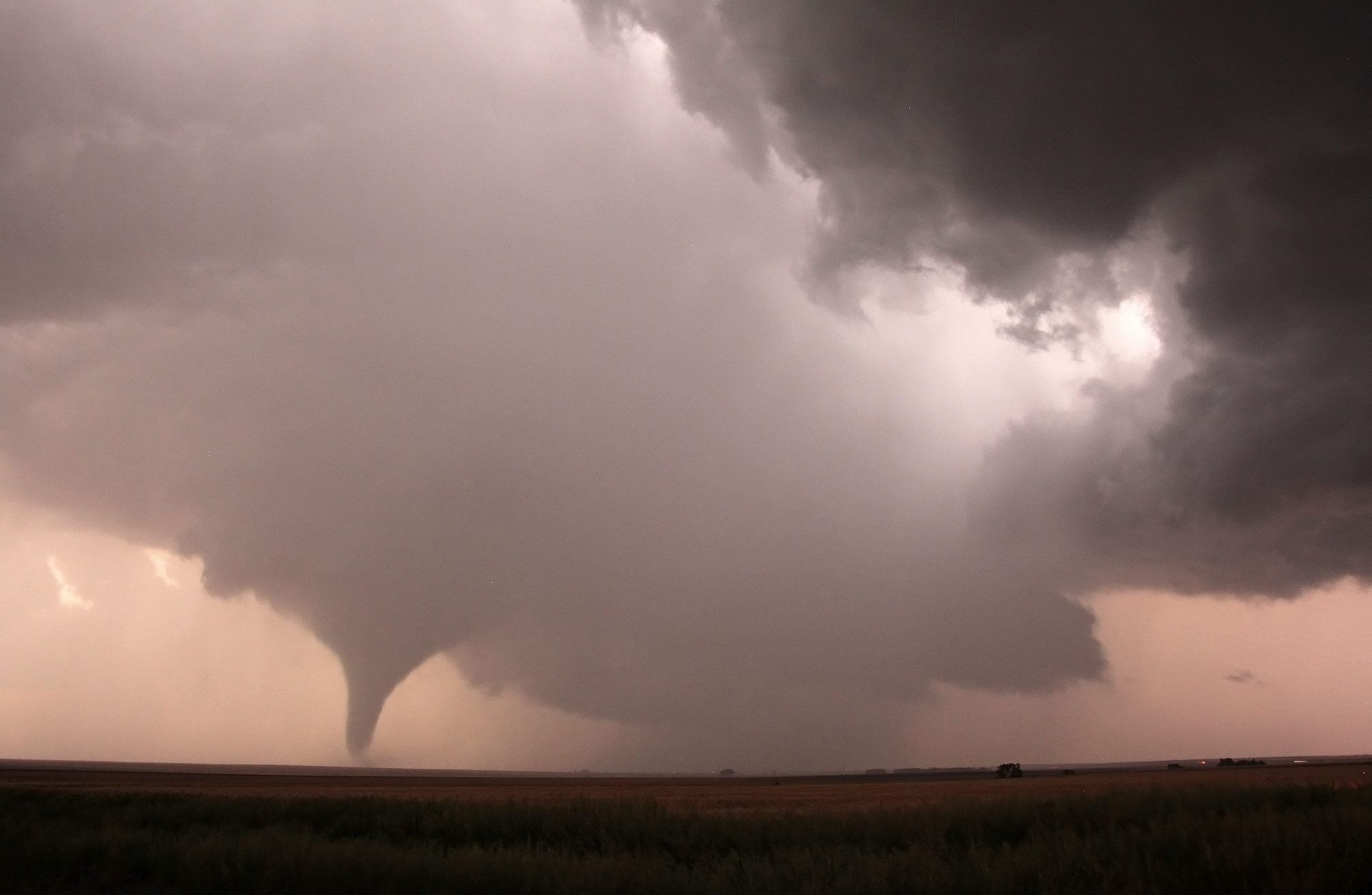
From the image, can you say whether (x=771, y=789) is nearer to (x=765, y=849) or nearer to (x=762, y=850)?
(x=765, y=849)

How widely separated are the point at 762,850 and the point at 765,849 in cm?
46

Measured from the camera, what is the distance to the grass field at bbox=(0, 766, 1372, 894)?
41.1 feet

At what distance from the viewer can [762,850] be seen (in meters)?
18.5

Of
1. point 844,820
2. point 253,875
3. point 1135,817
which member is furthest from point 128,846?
point 1135,817

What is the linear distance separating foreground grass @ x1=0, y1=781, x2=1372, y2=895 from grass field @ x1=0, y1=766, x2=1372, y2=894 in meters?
0.05

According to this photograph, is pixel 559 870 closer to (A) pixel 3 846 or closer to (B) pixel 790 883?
(B) pixel 790 883

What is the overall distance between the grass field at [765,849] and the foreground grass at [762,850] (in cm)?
5

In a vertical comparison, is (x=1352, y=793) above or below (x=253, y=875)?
above

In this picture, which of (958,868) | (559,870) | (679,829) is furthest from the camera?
(679,829)

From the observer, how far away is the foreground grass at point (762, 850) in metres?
12.5

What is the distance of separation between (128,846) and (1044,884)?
60.1 feet

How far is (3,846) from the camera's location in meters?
19.2

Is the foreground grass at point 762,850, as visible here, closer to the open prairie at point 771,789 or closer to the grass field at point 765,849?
the grass field at point 765,849

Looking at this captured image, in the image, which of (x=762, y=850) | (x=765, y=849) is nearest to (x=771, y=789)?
(x=765, y=849)
